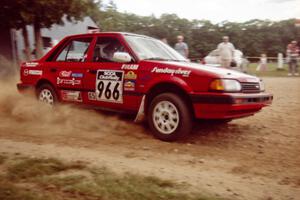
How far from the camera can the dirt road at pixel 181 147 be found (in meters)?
4.07

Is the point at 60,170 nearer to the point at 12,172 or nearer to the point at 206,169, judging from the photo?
the point at 12,172

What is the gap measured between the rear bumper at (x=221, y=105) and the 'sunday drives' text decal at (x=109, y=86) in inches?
53.6

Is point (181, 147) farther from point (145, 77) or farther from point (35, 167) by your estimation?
point (35, 167)

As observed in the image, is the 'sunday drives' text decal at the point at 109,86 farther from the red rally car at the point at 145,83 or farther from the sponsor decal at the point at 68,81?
the sponsor decal at the point at 68,81

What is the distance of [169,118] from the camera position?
568 cm

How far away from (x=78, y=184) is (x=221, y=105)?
247cm

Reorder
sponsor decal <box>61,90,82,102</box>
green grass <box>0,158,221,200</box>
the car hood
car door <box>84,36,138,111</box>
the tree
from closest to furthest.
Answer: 1. green grass <box>0,158,221,200</box>
2. the car hood
3. car door <box>84,36,138,111</box>
4. sponsor decal <box>61,90,82,102</box>
5. the tree

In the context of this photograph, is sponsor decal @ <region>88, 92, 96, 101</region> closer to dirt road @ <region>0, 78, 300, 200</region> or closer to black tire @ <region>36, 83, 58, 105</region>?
dirt road @ <region>0, 78, 300, 200</region>

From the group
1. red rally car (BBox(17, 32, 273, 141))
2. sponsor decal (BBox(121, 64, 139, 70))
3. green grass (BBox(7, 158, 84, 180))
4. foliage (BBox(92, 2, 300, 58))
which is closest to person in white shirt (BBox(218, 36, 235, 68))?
red rally car (BBox(17, 32, 273, 141))

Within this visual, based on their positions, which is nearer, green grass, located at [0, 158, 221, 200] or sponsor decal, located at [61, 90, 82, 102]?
green grass, located at [0, 158, 221, 200]

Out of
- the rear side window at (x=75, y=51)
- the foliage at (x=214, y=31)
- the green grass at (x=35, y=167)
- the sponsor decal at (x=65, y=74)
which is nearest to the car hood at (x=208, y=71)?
the rear side window at (x=75, y=51)

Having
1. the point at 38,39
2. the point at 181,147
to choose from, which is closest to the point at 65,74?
the point at 181,147

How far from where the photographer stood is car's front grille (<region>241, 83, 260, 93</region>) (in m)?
5.60

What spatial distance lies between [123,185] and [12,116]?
183 inches
